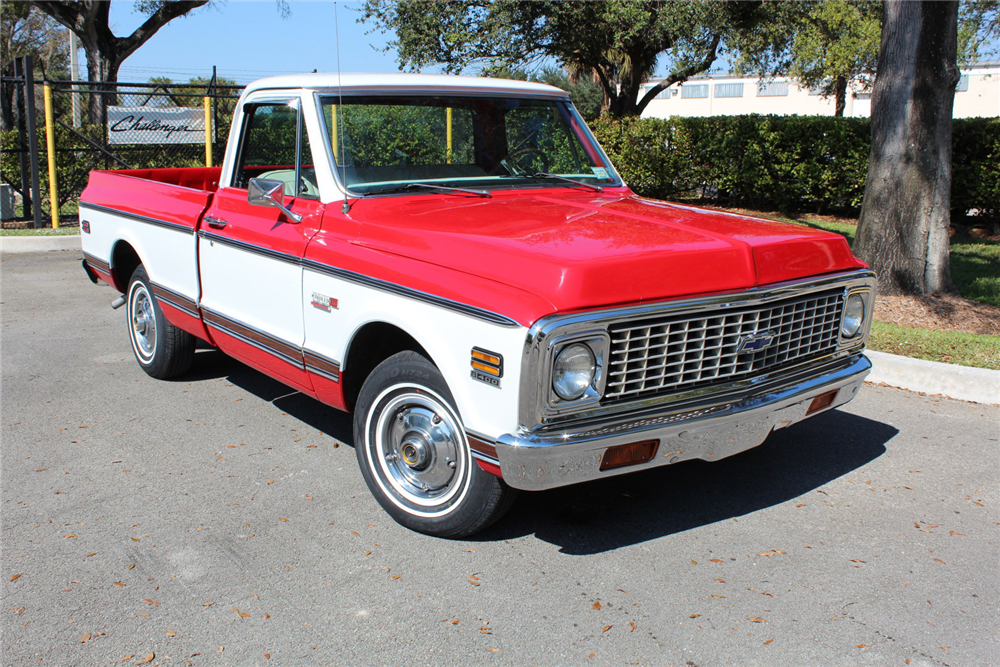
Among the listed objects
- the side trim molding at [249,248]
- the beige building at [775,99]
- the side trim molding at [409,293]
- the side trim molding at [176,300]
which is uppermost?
the beige building at [775,99]

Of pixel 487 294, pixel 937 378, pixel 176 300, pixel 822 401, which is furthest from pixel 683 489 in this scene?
pixel 176 300

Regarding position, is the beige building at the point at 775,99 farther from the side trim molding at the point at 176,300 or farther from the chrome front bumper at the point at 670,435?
the chrome front bumper at the point at 670,435

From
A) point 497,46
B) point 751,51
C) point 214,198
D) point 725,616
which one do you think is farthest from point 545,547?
point 751,51

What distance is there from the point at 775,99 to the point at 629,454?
208 ft

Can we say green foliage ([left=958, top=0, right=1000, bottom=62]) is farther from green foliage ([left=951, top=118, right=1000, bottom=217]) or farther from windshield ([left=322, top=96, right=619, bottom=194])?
windshield ([left=322, top=96, right=619, bottom=194])

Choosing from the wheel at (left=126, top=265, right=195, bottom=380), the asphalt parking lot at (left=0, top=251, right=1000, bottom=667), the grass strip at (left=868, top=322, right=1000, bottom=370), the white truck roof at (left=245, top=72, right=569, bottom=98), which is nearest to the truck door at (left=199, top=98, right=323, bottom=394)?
the white truck roof at (left=245, top=72, right=569, bottom=98)

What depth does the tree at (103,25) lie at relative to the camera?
2078 centimetres

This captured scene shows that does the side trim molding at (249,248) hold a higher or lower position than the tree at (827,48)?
lower

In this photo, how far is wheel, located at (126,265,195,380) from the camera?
19.3 feet

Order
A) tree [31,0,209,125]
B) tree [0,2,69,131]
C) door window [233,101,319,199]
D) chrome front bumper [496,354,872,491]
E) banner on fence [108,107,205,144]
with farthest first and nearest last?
tree [0,2,69,131], tree [31,0,209,125], banner on fence [108,107,205,144], door window [233,101,319,199], chrome front bumper [496,354,872,491]

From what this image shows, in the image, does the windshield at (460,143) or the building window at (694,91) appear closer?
the windshield at (460,143)

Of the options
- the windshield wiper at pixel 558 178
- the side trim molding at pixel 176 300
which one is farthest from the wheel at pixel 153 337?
the windshield wiper at pixel 558 178

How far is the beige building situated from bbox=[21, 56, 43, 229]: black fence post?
4425 centimetres

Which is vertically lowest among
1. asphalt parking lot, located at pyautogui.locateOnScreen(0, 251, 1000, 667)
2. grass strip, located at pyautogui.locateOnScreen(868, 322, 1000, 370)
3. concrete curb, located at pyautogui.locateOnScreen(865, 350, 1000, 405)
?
asphalt parking lot, located at pyautogui.locateOnScreen(0, 251, 1000, 667)
